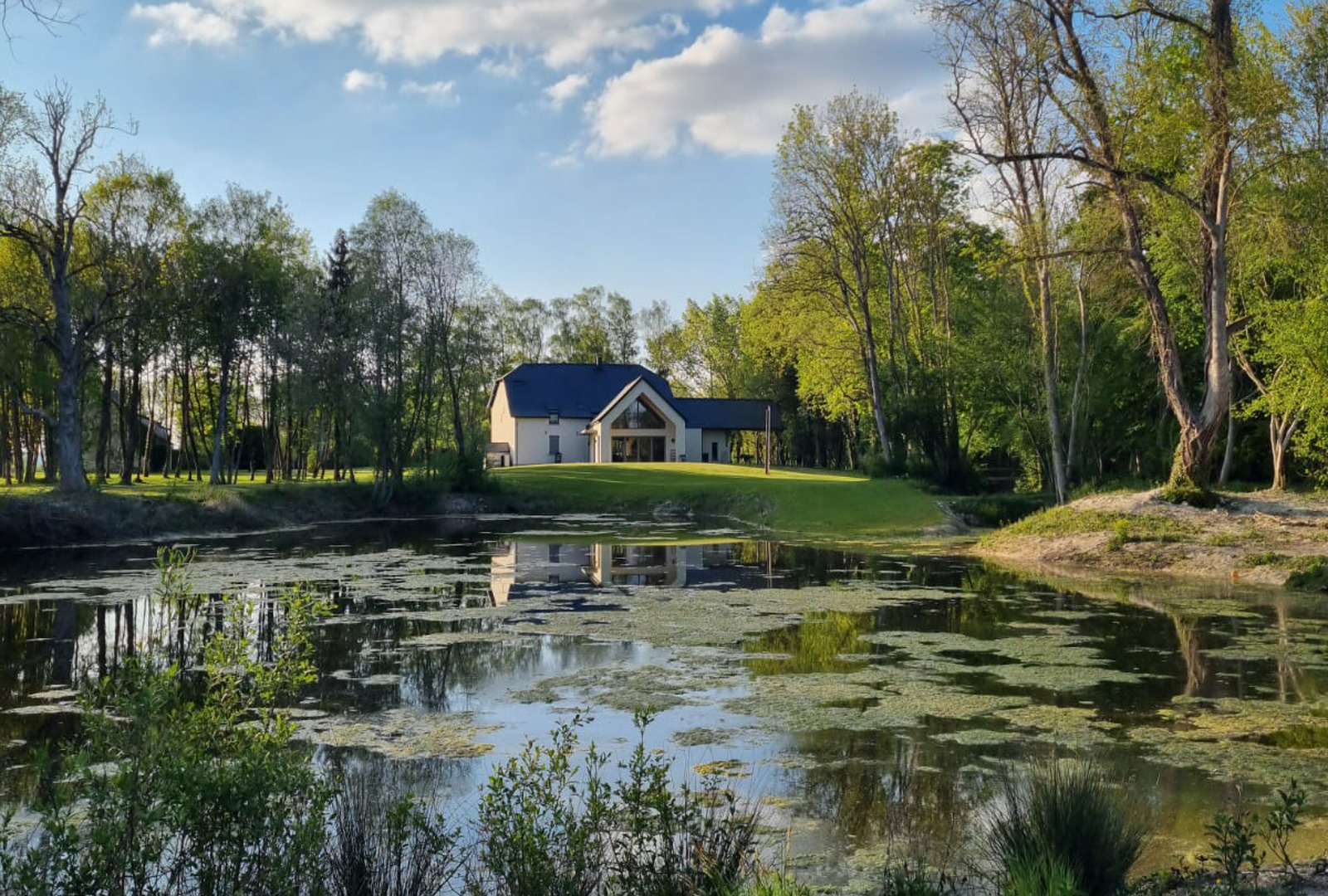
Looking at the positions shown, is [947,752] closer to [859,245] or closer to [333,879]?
[333,879]

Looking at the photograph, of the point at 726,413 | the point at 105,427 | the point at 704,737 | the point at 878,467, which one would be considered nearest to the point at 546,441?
the point at 726,413

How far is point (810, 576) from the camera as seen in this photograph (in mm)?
21203

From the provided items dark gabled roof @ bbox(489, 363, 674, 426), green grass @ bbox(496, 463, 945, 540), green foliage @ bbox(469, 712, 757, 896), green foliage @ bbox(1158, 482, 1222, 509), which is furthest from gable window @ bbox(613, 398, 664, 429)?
green foliage @ bbox(469, 712, 757, 896)

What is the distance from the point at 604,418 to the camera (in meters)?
65.1

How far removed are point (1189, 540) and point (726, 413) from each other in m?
53.0

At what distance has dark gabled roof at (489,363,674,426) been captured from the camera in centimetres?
7025

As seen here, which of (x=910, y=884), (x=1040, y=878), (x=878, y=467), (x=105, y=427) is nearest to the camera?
(x=1040, y=878)

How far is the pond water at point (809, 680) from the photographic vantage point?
736 centimetres

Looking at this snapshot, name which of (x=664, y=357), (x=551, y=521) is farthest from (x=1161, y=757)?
(x=664, y=357)

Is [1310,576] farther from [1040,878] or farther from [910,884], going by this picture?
[910,884]

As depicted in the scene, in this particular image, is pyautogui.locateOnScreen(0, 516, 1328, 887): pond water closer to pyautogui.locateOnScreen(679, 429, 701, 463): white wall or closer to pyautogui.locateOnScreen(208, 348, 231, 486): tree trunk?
pyautogui.locateOnScreen(208, 348, 231, 486): tree trunk

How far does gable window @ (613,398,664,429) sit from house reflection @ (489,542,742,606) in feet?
118

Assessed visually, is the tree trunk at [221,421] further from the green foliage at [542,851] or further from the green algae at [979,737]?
the green foliage at [542,851]

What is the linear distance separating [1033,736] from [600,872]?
4981 millimetres
